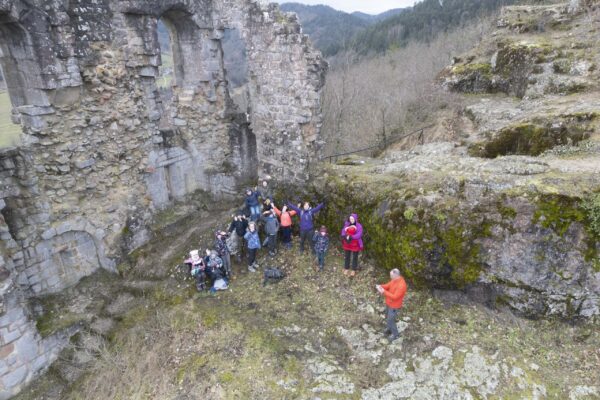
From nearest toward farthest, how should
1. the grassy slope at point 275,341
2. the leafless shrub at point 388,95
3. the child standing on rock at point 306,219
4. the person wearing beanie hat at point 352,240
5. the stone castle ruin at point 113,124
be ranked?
1. the grassy slope at point 275,341
2. the stone castle ruin at point 113,124
3. the person wearing beanie hat at point 352,240
4. the child standing on rock at point 306,219
5. the leafless shrub at point 388,95

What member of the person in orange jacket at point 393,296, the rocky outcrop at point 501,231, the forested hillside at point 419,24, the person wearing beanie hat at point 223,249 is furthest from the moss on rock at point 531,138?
the forested hillside at point 419,24

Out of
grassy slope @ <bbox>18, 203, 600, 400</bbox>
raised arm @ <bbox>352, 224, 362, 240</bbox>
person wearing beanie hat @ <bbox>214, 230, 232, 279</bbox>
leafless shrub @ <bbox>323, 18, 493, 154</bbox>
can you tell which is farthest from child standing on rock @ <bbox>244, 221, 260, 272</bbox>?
leafless shrub @ <bbox>323, 18, 493, 154</bbox>

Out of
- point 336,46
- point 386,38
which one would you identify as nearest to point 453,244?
point 386,38

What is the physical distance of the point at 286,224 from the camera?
386 inches

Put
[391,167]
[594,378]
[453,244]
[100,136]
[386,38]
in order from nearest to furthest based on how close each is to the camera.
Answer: [594,378] → [453,244] → [100,136] → [391,167] → [386,38]

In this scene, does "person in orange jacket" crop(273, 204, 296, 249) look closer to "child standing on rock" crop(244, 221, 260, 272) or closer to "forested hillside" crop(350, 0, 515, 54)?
"child standing on rock" crop(244, 221, 260, 272)

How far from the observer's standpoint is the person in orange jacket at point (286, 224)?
32.1 ft

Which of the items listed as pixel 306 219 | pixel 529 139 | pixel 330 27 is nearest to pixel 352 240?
pixel 306 219

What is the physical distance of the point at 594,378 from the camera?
242 inches

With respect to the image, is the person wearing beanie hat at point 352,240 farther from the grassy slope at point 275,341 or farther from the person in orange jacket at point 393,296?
the person in orange jacket at point 393,296

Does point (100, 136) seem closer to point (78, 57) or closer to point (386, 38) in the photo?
point (78, 57)

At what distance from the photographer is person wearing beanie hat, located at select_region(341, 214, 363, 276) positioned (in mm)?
8477

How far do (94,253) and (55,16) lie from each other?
17.1ft

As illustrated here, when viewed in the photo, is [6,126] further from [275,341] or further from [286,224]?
[275,341]
